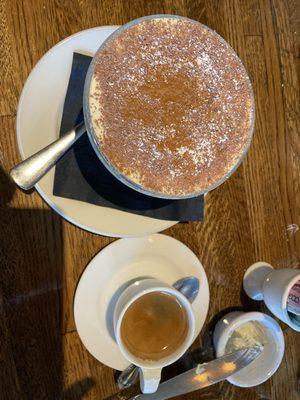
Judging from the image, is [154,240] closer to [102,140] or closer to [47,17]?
[102,140]

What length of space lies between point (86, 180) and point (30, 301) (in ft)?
0.89

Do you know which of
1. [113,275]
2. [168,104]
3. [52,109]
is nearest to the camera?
[168,104]

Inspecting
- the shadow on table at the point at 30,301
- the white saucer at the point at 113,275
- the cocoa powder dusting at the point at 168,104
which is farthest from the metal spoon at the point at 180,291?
the cocoa powder dusting at the point at 168,104

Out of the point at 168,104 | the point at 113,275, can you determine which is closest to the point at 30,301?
the point at 113,275

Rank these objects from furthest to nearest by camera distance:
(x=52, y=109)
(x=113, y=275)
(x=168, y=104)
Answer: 1. (x=113, y=275)
2. (x=52, y=109)
3. (x=168, y=104)

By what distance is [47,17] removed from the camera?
2.81 ft

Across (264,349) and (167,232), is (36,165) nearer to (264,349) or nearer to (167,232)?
(167,232)

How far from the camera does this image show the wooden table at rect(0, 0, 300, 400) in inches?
33.5

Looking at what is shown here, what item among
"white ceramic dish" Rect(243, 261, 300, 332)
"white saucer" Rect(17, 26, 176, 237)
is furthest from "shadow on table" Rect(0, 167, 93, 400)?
"white ceramic dish" Rect(243, 261, 300, 332)

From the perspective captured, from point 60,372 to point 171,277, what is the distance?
28 centimetres

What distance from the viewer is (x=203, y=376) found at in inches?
35.7

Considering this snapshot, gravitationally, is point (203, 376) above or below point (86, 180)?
below

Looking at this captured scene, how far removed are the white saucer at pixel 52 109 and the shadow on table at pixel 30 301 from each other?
4.3 inches

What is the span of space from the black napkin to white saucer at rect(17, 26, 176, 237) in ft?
0.04
